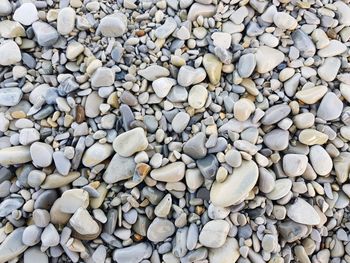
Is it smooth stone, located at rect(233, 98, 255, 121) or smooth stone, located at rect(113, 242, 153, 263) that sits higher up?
smooth stone, located at rect(233, 98, 255, 121)

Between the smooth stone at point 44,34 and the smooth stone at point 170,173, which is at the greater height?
the smooth stone at point 44,34

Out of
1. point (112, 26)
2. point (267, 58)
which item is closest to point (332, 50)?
point (267, 58)

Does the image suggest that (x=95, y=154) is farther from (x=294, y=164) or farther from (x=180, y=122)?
(x=294, y=164)

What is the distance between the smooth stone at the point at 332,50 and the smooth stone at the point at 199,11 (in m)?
0.26

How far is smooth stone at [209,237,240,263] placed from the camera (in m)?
0.90

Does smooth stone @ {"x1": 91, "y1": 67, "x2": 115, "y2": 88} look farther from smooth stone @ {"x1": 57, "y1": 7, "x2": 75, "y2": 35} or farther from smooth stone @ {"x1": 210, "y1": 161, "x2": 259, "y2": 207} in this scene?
smooth stone @ {"x1": 210, "y1": 161, "x2": 259, "y2": 207}

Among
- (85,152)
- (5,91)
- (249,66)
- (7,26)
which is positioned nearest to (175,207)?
(85,152)

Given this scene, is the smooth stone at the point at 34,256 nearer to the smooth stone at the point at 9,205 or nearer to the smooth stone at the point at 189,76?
the smooth stone at the point at 9,205

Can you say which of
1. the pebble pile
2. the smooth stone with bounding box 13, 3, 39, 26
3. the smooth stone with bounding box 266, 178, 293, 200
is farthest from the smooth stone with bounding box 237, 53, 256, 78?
the smooth stone with bounding box 13, 3, 39, 26

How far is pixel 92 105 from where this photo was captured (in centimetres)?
96

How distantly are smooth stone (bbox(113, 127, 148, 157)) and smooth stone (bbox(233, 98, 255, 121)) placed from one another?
7.6 inches

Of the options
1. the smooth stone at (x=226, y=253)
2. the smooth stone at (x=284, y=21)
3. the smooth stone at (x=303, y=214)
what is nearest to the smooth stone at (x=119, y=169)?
the smooth stone at (x=226, y=253)

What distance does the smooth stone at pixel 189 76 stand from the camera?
964mm

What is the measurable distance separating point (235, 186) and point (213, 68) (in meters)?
0.25
